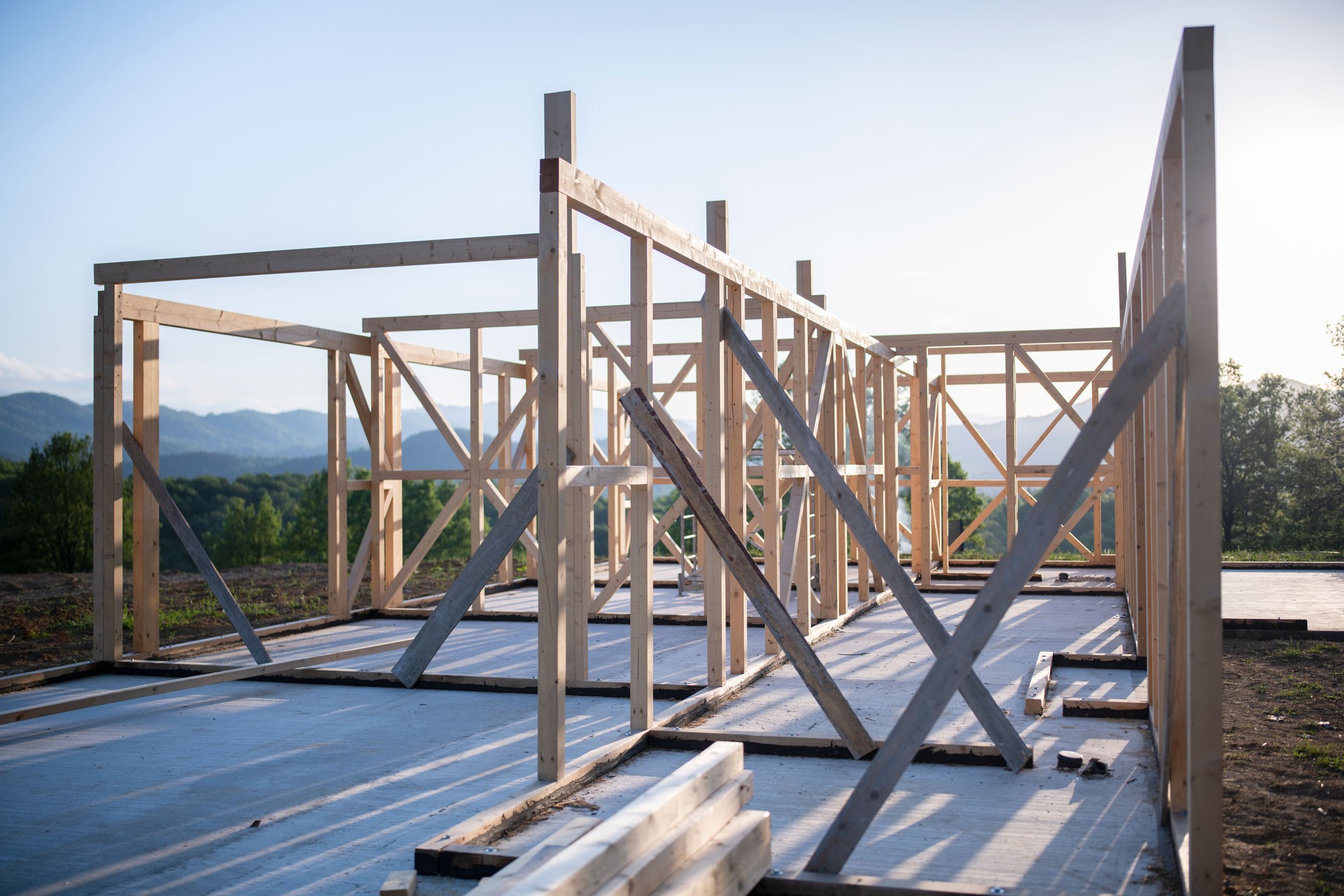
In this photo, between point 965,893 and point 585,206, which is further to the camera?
point 585,206

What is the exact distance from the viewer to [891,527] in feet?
40.5

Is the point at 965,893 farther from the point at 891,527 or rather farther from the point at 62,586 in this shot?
the point at 62,586

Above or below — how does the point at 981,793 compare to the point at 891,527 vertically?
below

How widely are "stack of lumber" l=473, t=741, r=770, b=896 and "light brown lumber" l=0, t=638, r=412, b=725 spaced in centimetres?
413

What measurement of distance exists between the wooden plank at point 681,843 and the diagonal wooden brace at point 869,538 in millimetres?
1391

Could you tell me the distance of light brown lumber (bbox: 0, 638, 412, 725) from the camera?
584 cm

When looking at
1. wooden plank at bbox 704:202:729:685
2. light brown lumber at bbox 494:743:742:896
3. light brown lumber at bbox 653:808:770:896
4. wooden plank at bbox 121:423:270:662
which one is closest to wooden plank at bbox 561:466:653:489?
wooden plank at bbox 704:202:729:685

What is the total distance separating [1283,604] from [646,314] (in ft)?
30.0

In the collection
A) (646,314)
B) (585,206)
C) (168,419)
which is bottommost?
(646,314)

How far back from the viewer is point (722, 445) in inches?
253

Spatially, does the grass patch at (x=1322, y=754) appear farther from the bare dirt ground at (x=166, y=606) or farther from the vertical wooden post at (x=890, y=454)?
the bare dirt ground at (x=166, y=606)

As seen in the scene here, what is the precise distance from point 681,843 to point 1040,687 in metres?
4.00

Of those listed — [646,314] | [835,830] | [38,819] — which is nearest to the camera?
[835,830]

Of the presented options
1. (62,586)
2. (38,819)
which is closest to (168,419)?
(62,586)
